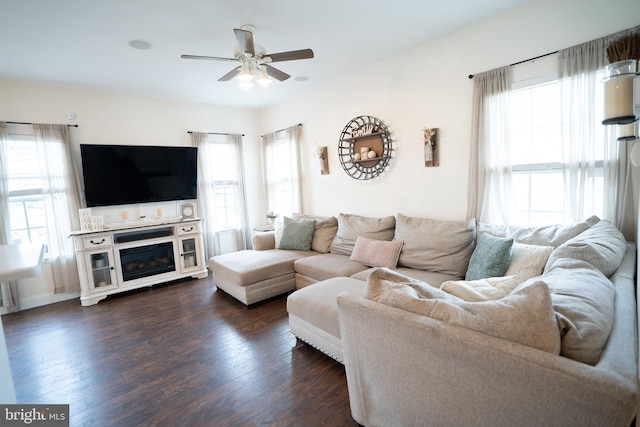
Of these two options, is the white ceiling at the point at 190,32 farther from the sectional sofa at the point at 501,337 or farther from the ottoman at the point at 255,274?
the ottoman at the point at 255,274

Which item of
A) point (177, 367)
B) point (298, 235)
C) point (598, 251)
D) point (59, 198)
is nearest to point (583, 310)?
point (598, 251)

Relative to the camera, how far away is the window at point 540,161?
2410 millimetres

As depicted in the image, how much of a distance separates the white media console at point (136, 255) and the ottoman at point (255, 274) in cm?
90

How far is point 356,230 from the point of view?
11.8ft

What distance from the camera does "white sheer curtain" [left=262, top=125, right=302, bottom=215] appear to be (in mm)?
4914

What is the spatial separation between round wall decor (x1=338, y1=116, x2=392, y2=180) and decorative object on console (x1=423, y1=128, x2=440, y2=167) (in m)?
0.51

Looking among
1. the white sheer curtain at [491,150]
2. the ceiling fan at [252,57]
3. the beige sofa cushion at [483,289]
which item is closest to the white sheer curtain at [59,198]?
the ceiling fan at [252,57]

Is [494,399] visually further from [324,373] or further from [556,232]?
[556,232]

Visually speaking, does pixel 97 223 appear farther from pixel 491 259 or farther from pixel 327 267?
pixel 491 259

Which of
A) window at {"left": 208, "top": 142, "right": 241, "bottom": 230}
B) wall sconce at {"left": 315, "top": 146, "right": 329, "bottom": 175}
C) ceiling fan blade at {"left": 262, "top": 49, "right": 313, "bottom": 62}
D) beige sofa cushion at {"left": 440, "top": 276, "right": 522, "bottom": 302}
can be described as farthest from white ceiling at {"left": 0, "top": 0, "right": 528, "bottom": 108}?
beige sofa cushion at {"left": 440, "top": 276, "right": 522, "bottom": 302}

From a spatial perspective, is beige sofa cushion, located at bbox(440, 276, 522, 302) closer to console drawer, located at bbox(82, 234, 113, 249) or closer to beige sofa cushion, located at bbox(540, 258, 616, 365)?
beige sofa cushion, located at bbox(540, 258, 616, 365)

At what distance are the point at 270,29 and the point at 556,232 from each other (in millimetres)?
3024

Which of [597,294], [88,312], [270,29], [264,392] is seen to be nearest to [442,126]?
[270,29]

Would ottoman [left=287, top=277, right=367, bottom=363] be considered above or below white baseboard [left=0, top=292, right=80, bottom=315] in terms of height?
above
